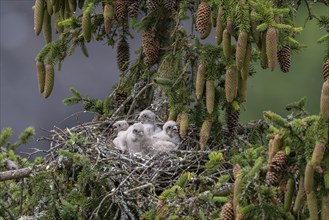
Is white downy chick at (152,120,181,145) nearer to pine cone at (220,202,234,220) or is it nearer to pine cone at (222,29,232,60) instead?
pine cone at (222,29,232,60)

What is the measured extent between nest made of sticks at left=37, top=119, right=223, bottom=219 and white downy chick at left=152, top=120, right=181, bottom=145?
76mm

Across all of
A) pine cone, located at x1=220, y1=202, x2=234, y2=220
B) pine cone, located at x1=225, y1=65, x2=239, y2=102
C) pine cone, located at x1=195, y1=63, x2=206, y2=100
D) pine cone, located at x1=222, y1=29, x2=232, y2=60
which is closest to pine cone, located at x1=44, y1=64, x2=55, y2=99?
pine cone, located at x1=195, y1=63, x2=206, y2=100

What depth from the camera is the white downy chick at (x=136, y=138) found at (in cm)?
977

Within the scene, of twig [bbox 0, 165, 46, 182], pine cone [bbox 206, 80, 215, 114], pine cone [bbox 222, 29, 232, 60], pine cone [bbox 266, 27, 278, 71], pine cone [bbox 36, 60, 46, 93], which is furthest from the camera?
pine cone [bbox 36, 60, 46, 93]

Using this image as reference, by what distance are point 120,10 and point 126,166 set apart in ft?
3.78

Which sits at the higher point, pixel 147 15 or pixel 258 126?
pixel 147 15

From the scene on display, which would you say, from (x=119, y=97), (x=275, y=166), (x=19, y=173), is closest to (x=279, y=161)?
(x=275, y=166)

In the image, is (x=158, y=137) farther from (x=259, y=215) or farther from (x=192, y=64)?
(x=259, y=215)

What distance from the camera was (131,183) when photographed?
8766 mm

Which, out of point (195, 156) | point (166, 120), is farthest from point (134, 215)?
point (166, 120)

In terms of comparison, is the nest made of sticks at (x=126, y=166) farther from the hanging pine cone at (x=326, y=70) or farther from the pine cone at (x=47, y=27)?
the hanging pine cone at (x=326, y=70)

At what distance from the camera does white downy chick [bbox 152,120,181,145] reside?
9.42m

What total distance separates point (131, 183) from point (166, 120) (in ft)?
4.17

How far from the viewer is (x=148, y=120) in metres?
9.85
